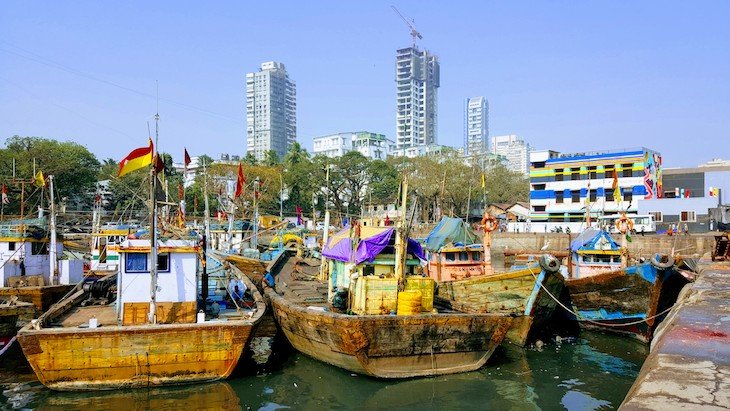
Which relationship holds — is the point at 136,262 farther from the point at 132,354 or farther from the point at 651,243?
the point at 651,243

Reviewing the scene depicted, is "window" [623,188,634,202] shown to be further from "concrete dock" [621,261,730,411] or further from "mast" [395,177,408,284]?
"concrete dock" [621,261,730,411]

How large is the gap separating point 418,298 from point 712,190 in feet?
154

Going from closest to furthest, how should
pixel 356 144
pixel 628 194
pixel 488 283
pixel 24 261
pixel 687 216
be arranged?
pixel 488 283 < pixel 24 261 < pixel 687 216 < pixel 628 194 < pixel 356 144

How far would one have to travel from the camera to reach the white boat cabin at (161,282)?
14.3m

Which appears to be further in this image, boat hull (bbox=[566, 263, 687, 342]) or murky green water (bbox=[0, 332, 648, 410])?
boat hull (bbox=[566, 263, 687, 342])

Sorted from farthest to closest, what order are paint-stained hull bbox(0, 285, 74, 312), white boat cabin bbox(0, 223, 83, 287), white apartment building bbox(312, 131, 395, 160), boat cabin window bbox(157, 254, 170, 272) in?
white apartment building bbox(312, 131, 395, 160), white boat cabin bbox(0, 223, 83, 287), paint-stained hull bbox(0, 285, 74, 312), boat cabin window bbox(157, 254, 170, 272)

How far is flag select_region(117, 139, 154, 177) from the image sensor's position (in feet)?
47.4

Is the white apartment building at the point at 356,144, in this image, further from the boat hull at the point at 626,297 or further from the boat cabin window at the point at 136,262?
the boat cabin window at the point at 136,262

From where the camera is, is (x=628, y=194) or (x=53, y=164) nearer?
(x=628, y=194)

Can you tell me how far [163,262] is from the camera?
14781mm

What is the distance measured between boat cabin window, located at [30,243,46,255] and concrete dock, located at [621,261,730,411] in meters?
22.6

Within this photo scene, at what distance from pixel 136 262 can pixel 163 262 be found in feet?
2.17

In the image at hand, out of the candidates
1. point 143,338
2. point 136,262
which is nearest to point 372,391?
point 143,338

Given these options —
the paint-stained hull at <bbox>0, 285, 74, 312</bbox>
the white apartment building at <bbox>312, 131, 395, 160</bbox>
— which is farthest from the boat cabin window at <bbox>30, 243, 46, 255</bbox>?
the white apartment building at <bbox>312, 131, 395, 160</bbox>
